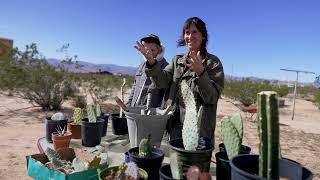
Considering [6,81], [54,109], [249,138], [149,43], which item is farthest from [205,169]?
[6,81]

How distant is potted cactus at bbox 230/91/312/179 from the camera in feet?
3.74

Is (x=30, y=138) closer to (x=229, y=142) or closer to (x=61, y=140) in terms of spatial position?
(x=61, y=140)

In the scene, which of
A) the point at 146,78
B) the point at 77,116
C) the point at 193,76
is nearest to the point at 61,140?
Result: the point at 77,116

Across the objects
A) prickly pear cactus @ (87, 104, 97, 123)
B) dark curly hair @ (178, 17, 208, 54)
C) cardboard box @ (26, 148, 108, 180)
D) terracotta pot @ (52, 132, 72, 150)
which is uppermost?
dark curly hair @ (178, 17, 208, 54)

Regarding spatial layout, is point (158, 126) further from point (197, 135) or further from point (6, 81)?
point (6, 81)

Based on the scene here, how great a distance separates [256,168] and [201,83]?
23.9 inches

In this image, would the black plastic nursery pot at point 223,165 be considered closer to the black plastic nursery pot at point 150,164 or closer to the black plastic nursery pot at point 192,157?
the black plastic nursery pot at point 192,157

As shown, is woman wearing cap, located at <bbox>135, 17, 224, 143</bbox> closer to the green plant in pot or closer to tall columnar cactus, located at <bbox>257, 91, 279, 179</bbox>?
the green plant in pot

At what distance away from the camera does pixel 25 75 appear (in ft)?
31.4

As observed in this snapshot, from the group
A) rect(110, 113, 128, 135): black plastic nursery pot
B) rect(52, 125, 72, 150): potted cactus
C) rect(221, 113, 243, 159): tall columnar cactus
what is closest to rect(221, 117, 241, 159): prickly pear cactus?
rect(221, 113, 243, 159): tall columnar cactus

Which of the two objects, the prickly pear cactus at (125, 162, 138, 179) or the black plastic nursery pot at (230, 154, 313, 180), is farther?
the prickly pear cactus at (125, 162, 138, 179)

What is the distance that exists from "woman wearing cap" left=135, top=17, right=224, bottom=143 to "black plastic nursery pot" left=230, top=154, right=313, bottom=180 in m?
0.58

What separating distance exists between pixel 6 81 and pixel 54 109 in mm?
1581

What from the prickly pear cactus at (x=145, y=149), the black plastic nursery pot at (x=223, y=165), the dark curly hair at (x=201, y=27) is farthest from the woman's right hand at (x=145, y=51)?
the black plastic nursery pot at (x=223, y=165)
